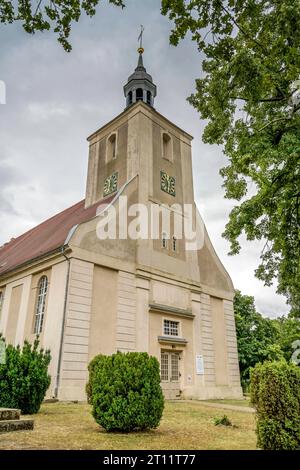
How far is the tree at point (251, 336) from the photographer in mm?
28641

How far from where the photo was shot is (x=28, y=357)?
377 inches

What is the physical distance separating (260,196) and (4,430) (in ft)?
28.0

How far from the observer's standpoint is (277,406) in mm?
5098

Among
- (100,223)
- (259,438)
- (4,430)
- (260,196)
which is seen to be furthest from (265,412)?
(100,223)

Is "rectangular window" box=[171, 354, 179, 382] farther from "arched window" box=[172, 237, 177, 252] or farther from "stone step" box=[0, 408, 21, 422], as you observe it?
"stone step" box=[0, 408, 21, 422]

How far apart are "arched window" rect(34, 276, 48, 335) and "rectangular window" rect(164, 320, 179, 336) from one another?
6.68 meters

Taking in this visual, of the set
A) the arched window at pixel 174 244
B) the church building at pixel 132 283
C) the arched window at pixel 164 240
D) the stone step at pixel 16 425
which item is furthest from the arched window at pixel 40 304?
the stone step at pixel 16 425

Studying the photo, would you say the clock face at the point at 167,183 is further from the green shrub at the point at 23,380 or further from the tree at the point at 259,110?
the green shrub at the point at 23,380

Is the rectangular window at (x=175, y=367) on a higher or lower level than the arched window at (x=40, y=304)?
lower

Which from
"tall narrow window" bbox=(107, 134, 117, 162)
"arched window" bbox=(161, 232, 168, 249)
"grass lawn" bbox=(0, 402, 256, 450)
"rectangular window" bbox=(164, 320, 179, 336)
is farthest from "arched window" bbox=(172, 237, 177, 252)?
"grass lawn" bbox=(0, 402, 256, 450)

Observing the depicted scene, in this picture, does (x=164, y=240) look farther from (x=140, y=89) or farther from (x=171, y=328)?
(x=140, y=89)

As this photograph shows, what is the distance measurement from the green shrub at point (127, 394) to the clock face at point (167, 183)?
16699 mm

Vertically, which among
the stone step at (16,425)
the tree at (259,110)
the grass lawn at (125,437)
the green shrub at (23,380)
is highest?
the tree at (259,110)
